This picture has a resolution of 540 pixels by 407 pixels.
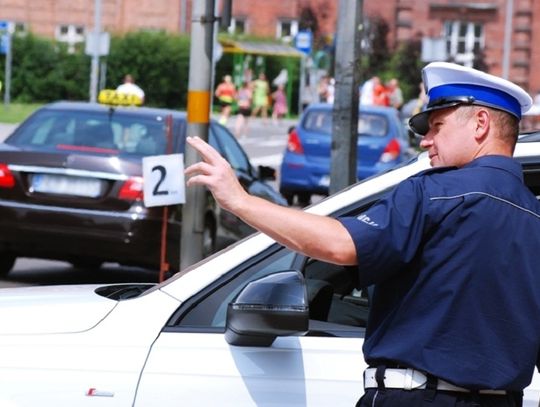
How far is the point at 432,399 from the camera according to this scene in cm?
329

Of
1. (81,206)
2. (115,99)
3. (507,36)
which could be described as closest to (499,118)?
(81,206)

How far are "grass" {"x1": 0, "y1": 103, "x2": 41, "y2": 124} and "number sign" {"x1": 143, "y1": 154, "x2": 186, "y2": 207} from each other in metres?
31.4

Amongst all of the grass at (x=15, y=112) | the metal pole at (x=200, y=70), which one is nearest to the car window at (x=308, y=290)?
the metal pole at (x=200, y=70)

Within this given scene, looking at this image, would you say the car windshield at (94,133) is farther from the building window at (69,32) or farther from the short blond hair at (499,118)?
the building window at (69,32)

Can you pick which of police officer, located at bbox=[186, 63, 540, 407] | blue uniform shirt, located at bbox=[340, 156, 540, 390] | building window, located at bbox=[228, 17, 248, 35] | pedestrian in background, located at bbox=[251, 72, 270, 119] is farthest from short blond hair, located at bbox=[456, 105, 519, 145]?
building window, located at bbox=[228, 17, 248, 35]

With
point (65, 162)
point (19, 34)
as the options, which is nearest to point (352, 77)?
point (65, 162)

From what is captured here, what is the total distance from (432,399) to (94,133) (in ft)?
28.9

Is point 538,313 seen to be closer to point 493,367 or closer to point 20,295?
point 493,367

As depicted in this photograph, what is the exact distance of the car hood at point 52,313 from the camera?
162 inches

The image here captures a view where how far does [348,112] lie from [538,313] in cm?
824

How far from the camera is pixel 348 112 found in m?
11.5

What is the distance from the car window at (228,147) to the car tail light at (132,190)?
1830 millimetres

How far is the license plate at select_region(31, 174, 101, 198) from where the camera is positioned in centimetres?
1125

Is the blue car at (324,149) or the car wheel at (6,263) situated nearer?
the car wheel at (6,263)
